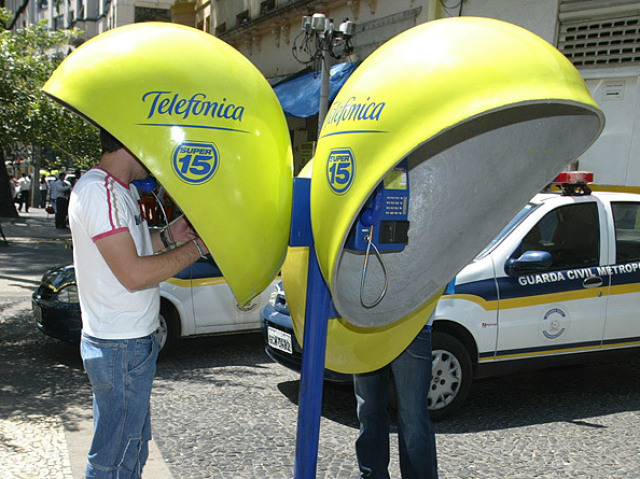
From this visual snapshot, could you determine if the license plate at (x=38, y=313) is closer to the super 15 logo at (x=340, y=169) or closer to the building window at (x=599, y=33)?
the super 15 logo at (x=340, y=169)

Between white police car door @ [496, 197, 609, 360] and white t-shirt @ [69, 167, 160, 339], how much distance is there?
10.5ft

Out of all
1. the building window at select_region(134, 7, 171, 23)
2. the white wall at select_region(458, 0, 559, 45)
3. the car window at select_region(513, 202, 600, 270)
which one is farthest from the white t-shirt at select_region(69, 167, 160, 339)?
the building window at select_region(134, 7, 171, 23)

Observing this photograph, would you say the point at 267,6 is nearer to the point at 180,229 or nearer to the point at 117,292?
the point at 180,229

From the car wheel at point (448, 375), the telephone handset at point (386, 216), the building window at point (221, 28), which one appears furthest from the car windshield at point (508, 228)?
the building window at point (221, 28)

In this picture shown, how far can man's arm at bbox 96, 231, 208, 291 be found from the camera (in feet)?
7.34

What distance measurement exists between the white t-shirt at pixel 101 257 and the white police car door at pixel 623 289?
160 inches

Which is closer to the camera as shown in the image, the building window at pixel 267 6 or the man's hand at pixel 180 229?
the man's hand at pixel 180 229

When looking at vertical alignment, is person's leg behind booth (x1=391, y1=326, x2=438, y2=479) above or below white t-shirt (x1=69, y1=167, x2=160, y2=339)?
below

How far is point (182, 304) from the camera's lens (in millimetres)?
6234

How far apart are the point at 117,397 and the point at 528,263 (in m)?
3.44

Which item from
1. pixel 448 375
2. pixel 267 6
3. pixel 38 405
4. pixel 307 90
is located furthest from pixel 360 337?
pixel 267 6

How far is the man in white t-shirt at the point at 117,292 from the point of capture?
2256 mm

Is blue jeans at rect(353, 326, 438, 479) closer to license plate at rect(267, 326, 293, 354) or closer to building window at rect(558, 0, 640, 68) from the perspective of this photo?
license plate at rect(267, 326, 293, 354)

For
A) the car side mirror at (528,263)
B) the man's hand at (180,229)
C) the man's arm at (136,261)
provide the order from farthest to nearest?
the car side mirror at (528,263)
the man's hand at (180,229)
the man's arm at (136,261)
